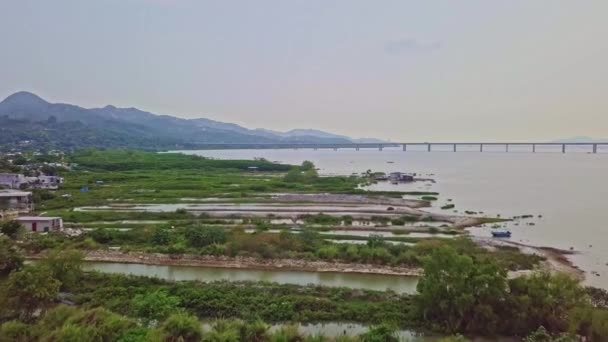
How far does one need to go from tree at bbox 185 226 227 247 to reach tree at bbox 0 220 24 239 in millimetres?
8967

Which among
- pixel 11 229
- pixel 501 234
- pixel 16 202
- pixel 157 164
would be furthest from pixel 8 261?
pixel 157 164

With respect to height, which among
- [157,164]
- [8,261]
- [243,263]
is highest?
[157,164]

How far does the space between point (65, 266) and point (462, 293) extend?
41.8ft

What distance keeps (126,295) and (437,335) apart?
9.96 meters

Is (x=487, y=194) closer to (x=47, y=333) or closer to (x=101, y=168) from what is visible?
(x=47, y=333)

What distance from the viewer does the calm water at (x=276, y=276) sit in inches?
684

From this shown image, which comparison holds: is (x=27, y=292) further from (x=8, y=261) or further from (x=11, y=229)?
(x=11, y=229)

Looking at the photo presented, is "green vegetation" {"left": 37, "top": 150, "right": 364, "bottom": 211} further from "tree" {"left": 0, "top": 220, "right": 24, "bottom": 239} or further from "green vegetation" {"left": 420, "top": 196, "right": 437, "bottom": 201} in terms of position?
"tree" {"left": 0, "top": 220, "right": 24, "bottom": 239}

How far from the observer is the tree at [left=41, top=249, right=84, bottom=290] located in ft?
50.6

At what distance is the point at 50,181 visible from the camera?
48000 mm

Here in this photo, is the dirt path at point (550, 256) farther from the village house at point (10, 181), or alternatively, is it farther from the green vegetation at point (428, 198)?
the village house at point (10, 181)

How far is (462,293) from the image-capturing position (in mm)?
12781

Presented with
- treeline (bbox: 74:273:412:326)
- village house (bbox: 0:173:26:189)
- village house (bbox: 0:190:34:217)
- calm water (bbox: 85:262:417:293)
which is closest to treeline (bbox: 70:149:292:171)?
village house (bbox: 0:173:26:189)

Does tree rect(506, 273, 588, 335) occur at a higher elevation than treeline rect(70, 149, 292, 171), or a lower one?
lower
